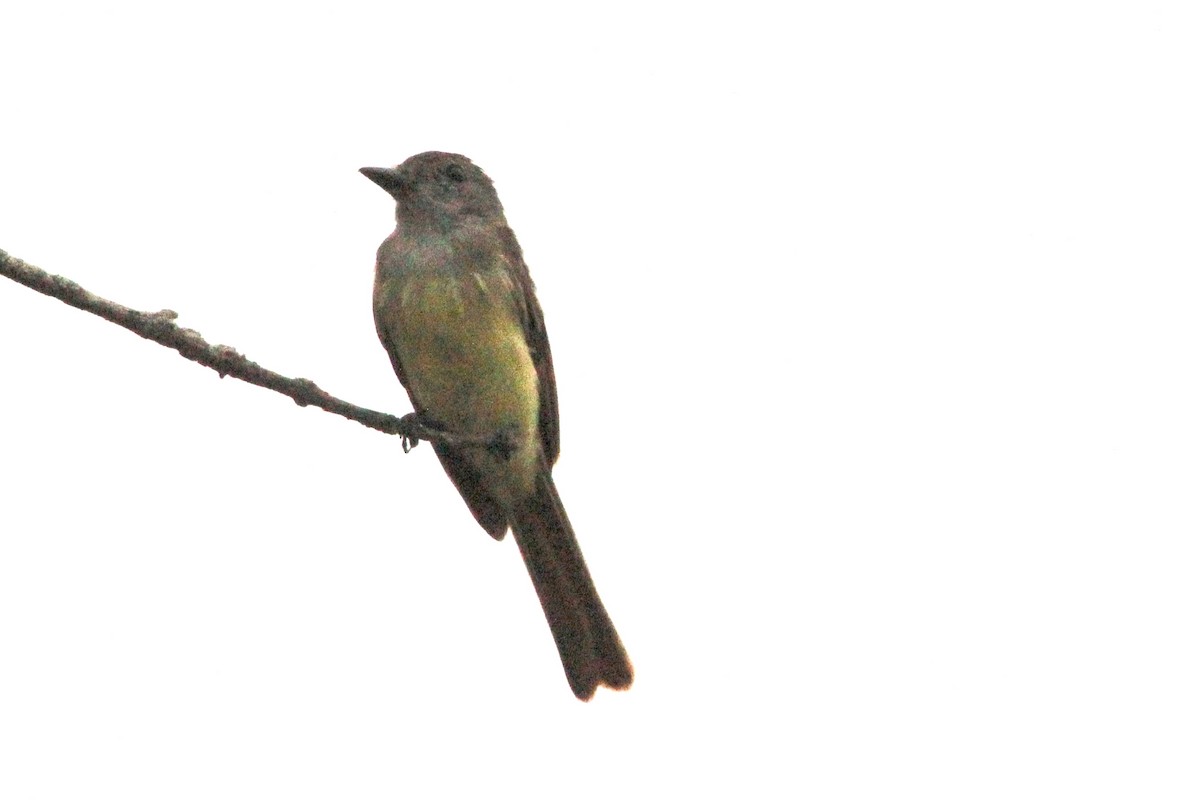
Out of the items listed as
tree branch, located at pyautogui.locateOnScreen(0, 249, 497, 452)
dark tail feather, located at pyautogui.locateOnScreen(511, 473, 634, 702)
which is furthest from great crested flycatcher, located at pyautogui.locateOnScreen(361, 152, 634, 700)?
tree branch, located at pyautogui.locateOnScreen(0, 249, 497, 452)

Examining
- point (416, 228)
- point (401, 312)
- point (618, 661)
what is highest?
point (416, 228)

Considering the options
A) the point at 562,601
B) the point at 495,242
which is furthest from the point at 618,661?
the point at 495,242

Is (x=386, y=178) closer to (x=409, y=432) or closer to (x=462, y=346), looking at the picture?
(x=462, y=346)

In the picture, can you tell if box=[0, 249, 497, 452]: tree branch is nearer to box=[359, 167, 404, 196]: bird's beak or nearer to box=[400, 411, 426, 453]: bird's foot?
box=[400, 411, 426, 453]: bird's foot

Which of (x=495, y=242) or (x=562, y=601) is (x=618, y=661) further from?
(x=495, y=242)

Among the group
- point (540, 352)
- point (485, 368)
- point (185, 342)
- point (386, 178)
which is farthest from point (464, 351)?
point (185, 342)

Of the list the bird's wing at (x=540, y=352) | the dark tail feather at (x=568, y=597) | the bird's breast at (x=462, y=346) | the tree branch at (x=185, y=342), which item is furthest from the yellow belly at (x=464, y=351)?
the tree branch at (x=185, y=342)

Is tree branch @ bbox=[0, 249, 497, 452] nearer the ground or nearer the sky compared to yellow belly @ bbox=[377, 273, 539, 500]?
nearer the ground
